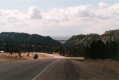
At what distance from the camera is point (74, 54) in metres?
126

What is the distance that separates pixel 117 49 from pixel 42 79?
4158 centimetres

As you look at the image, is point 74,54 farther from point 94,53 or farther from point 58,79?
point 58,79

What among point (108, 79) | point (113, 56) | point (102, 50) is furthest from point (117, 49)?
point (108, 79)

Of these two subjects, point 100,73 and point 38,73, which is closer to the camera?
point 38,73

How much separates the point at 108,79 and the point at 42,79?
162 inches

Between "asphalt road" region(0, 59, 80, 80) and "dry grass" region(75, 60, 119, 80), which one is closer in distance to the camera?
"asphalt road" region(0, 59, 80, 80)

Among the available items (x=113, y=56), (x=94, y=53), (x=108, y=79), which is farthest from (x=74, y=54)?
(x=108, y=79)

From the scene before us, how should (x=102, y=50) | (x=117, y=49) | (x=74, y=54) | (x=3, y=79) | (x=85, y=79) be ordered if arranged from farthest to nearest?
1. (x=74, y=54)
2. (x=102, y=50)
3. (x=117, y=49)
4. (x=85, y=79)
5. (x=3, y=79)

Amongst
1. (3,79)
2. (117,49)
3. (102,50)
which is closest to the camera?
(3,79)

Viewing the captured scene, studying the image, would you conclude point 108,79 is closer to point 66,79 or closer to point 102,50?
point 66,79

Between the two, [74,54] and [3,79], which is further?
[74,54]

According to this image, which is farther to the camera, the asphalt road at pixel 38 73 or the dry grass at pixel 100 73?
the dry grass at pixel 100 73

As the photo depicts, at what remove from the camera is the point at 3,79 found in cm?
1738

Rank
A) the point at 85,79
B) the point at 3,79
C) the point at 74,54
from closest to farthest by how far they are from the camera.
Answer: the point at 3,79 < the point at 85,79 < the point at 74,54
